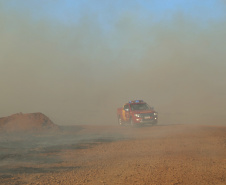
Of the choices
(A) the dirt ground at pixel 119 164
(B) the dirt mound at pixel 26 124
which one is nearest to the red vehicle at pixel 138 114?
(B) the dirt mound at pixel 26 124

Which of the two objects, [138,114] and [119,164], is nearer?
[119,164]

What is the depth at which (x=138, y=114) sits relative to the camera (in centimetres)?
2122

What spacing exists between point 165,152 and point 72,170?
3948 mm

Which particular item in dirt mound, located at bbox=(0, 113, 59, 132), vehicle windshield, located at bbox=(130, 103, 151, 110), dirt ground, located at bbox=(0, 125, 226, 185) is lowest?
dirt ground, located at bbox=(0, 125, 226, 185)

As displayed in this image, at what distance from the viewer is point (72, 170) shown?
7879 millimetres

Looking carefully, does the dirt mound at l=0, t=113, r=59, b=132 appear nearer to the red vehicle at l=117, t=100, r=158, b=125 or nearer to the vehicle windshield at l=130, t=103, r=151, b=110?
the red vehicle at l=117, t=100, r=158, b=125

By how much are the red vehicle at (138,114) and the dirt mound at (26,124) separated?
5.34m

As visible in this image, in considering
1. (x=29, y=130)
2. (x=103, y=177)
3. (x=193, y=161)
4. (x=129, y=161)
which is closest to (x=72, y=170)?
(x=103, y=177)

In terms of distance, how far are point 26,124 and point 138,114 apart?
8.04m

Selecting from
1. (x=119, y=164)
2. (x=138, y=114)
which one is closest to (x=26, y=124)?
(x=138, y=114)

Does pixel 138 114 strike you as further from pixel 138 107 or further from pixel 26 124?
pixel 26 124

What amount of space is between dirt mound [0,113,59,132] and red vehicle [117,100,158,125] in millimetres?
5336

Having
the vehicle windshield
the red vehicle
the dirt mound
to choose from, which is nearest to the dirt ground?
the red vehicle

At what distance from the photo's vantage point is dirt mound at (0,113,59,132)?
20.5 metres
